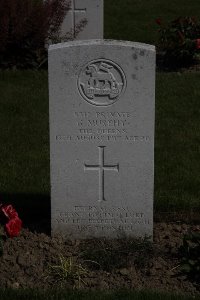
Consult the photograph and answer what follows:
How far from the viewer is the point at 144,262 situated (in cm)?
553

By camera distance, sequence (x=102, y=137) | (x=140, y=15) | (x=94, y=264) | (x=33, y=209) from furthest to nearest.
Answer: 1. (x=140, y=15)
2. (x=33, y=209)
3. (x=102, y=137)
4. (x=94, y=264)

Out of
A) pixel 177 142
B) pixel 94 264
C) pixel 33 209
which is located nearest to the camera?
pixel 94 264

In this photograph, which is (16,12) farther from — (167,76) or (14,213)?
(14,213)

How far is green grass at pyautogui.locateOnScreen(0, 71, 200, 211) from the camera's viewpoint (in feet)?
22.9

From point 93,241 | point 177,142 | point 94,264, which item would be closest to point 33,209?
point 93,241

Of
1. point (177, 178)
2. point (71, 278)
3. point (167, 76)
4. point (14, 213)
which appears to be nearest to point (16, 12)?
point (167, 76)

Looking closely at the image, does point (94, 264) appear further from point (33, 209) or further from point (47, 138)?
point (47, 138)

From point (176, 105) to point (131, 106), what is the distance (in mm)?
4123

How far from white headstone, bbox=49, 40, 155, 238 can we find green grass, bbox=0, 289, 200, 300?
A: 2.70 feet

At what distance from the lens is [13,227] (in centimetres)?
584

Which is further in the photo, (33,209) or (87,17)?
(87,17)

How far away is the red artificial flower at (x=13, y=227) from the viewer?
582 cm

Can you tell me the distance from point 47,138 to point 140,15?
7.69 meters

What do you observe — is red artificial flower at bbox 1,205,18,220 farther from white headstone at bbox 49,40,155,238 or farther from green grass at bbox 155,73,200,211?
green grass at bbox 155,73,200,211
